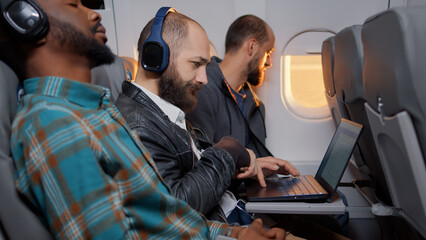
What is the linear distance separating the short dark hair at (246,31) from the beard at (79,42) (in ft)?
4.44

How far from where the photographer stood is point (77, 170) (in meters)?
0.72

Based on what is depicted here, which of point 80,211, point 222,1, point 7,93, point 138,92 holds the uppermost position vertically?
point 222,1

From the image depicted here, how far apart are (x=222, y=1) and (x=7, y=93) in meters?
1.78

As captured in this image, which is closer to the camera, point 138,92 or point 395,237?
point 138,92

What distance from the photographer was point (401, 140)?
875mm

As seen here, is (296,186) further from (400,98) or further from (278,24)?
(278,24)

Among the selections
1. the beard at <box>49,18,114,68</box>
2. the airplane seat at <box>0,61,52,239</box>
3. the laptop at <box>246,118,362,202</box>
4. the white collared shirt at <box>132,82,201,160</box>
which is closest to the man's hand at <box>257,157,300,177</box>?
the laptop at <box>246,118,362,202</box>

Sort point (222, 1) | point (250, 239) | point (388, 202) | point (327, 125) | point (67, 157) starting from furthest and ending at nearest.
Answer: point (327, 125) → point (222, 1) → point (388, 202) → point (250, 239) → point (67, 157)

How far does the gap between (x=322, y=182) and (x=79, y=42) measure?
3.78 feet

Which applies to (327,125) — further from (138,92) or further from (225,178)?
(138,92)

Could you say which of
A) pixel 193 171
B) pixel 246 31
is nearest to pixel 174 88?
pixel 193 171

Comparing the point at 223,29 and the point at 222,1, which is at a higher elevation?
the point at 222,1

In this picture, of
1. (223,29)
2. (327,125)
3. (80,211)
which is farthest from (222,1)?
(80,211)

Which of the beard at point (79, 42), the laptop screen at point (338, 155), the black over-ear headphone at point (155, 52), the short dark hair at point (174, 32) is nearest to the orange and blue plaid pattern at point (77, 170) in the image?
the beard at point (79, 42)
